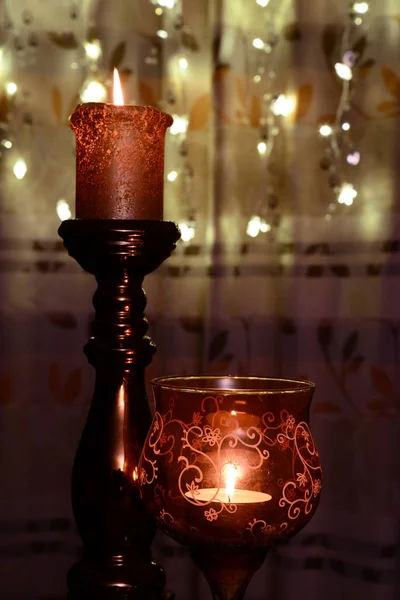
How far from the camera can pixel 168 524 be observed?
616 mm

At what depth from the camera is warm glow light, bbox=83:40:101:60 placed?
1.38 meters

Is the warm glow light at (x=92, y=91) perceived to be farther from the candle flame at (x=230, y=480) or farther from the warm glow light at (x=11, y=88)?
the candle flame at (x=230, y=480)

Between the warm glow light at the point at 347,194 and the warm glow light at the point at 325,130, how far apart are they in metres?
0.09

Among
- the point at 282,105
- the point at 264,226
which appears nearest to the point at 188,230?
the point at 264,226

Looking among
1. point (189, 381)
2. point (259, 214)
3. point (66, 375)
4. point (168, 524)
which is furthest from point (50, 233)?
point (168, 524)

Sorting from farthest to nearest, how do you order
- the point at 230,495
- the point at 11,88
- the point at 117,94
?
the point at 11,88 < the point at 117,94 < the point at 230,495

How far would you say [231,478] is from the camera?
2.02 feet

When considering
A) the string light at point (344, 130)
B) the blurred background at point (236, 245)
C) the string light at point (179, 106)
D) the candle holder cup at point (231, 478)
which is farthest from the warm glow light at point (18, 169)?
the candle holder cup at point (231, 478)

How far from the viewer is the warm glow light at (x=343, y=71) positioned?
1386 millimetres

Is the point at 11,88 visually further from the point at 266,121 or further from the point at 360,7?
the point at 360,7

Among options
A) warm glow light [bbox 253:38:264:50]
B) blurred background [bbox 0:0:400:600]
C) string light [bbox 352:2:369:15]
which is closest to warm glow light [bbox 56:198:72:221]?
blurred background [bbox 0:0:400:600]

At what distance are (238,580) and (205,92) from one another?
95 cm

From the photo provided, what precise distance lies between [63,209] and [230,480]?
85cm

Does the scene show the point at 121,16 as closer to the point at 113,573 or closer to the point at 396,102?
the point at 396,102
